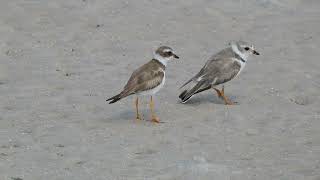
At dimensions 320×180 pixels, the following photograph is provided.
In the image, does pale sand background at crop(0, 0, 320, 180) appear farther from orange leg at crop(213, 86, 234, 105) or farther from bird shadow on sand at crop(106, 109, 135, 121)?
orange leg at crop(213, 86, 234, 105)

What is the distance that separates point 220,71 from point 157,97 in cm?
117

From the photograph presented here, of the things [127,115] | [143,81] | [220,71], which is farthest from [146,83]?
[220,71]

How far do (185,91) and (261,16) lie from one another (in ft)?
17.0

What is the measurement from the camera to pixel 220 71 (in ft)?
38.6

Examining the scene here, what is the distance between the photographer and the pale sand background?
8.95 metres

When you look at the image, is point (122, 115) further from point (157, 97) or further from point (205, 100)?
point (205, 100)

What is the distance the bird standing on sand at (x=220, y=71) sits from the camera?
457 inches

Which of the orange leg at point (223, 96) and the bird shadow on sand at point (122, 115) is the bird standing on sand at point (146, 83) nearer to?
the bird shadow on sand at point (122, 115)

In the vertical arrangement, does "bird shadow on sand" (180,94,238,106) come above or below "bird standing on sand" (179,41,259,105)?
below

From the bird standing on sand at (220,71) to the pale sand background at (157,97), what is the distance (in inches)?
10.4

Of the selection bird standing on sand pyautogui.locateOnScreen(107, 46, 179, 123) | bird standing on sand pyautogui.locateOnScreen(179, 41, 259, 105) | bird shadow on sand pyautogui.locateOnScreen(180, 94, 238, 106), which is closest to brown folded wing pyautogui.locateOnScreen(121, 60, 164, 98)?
bird standing on sand pyautogui.locateOnScreen(107, 46, 179, 123)

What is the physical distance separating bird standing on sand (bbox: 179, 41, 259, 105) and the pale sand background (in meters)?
0.26

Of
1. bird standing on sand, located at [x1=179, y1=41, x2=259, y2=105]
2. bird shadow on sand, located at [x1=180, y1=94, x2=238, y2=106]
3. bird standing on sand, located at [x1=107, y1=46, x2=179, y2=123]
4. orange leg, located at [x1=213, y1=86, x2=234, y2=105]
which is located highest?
bird standing on sand, located at [x1=107, y1=46, x2=179, y2=123]

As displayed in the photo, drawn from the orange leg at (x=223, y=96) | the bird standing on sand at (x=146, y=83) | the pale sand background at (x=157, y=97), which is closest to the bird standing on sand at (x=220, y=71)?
the orange leg at (x=223, y=96)
